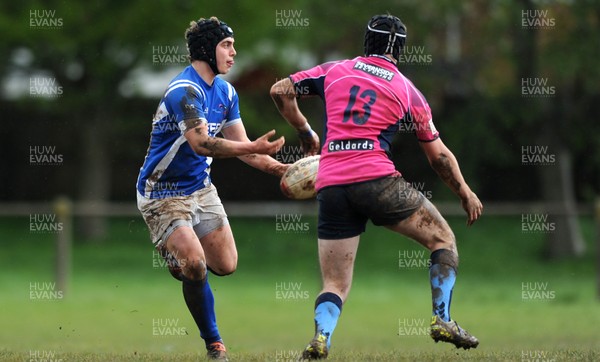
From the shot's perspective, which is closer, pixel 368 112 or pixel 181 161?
pixel 368 112

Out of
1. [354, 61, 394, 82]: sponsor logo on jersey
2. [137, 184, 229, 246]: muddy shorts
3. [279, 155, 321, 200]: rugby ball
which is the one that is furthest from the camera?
[137, 184, 229, 246]: muddy shorts

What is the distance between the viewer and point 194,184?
8.18 metres

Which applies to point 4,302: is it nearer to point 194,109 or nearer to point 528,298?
point 528,298

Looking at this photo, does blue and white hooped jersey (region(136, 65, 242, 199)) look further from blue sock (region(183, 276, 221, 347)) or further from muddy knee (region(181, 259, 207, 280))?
blue sock (region(183, 276, 221, 347))

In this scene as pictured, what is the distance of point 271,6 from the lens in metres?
26.0

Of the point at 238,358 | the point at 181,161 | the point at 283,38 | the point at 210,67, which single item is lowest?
the point at 238,358

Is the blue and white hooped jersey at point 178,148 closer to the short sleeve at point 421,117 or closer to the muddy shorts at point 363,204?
the muddy shorts at point 363,204

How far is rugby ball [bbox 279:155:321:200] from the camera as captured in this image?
775 centimetres

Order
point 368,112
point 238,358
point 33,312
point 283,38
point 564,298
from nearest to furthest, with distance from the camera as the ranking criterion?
1. point 368,112
2. point 238,358
3. point 33,312
4. point 564,298
5. point 283,38

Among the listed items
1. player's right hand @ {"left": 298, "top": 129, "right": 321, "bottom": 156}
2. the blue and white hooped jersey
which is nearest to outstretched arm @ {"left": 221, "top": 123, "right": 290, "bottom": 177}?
the blue and white hooped jersey

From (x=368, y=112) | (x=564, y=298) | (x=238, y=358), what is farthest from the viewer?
(x=564, y=298)

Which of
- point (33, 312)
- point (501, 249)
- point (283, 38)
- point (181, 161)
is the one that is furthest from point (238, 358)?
point (283, 38)

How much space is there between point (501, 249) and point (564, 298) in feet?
19.8

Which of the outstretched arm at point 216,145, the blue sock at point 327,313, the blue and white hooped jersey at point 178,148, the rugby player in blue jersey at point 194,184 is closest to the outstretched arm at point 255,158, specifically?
the rugby player in blue jersey at point 194,184
